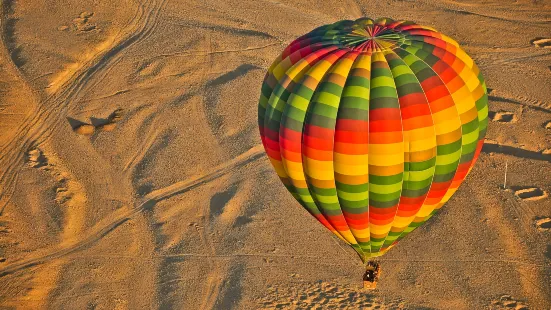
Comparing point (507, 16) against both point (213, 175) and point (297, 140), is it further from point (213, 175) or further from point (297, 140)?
point (297, 140)

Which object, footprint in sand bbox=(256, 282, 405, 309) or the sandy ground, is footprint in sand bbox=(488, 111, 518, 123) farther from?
footprint in sand bbox=(256, 282, 405, 309)

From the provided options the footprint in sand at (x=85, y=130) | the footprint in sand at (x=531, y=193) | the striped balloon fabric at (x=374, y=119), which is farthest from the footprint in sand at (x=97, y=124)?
the footprint in sand at (x=531, y=193)

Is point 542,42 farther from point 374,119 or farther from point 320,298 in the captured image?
point 374,119

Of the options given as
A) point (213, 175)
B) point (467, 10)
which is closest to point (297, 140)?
point (213, 175)

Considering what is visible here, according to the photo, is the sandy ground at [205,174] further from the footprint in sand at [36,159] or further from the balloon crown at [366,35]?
the balloon crown at [366,35]

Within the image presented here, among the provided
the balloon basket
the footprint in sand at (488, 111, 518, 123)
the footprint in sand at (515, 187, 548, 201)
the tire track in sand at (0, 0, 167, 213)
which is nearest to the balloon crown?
the balloon basket

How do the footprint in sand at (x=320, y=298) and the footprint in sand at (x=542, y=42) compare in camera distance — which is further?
the footprint in sand at (x=542, y=42)
